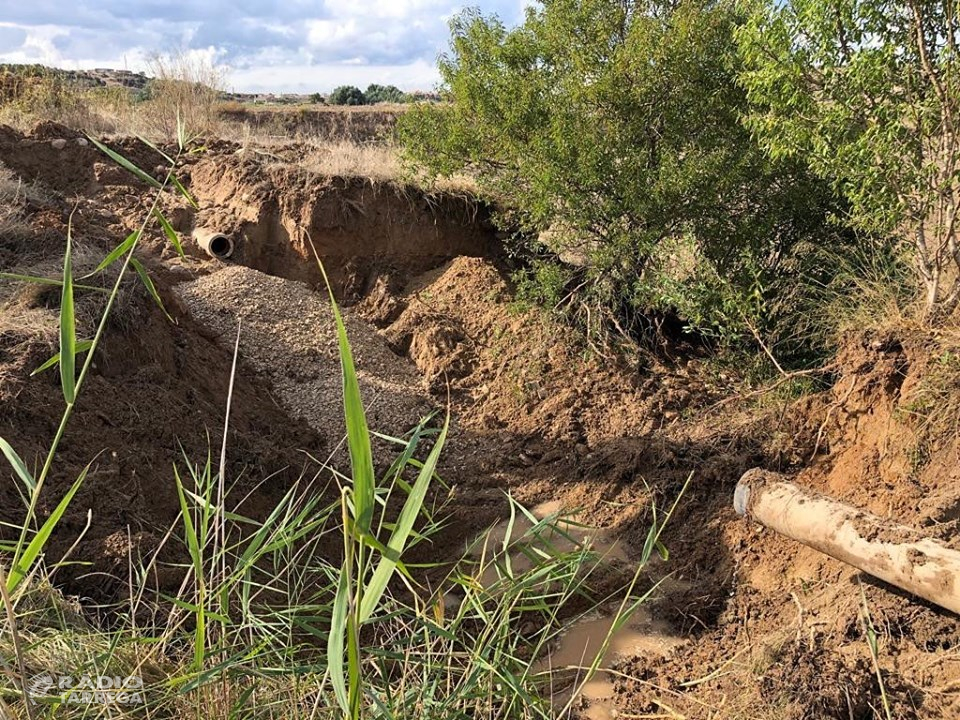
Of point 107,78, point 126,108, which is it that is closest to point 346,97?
point 107,78

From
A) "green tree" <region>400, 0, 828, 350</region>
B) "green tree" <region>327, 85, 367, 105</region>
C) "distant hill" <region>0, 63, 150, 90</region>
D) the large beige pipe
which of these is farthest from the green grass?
"green tree" <region>327, 85, 367, 105</region>

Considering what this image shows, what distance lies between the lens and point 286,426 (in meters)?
6.48

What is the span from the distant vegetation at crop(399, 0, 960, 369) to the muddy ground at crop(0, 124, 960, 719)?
2.21ft

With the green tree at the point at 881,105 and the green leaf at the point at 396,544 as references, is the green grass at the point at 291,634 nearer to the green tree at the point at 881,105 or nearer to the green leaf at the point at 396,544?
the green leaf at the point at 396,544

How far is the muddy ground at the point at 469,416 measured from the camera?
3.75 metres

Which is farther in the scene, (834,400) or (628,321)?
(628,321)

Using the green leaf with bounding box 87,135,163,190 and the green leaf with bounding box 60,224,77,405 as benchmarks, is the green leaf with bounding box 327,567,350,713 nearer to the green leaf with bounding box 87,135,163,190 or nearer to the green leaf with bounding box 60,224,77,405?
the green leaf with bounding box 60,224,77,405

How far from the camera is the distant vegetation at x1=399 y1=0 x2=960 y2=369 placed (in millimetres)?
5133

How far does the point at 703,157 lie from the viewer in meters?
6.42

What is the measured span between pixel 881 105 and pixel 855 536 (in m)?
2.81

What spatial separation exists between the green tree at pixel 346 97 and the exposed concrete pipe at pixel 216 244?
3087 centimetres

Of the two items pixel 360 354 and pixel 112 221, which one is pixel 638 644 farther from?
pixel 112 221

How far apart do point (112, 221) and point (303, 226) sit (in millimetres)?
2140

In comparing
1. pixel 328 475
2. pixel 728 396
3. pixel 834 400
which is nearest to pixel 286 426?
pixel 328 475
